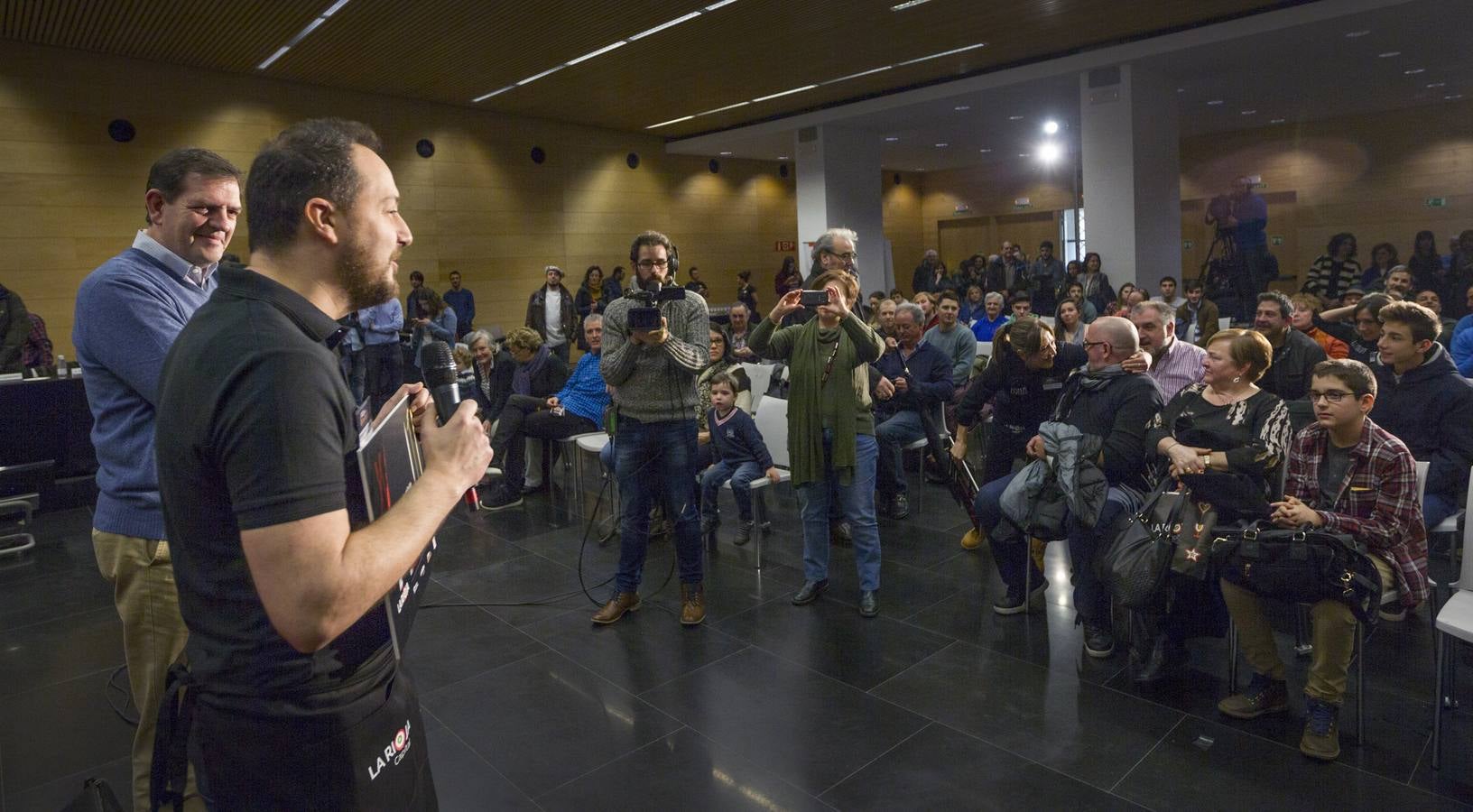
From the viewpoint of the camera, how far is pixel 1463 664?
3014 millimetres

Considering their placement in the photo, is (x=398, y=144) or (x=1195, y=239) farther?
(x=1195, y=239)

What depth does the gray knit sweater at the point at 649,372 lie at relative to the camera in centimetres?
337

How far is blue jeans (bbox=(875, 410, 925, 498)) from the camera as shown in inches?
199

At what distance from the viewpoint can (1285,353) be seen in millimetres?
4453

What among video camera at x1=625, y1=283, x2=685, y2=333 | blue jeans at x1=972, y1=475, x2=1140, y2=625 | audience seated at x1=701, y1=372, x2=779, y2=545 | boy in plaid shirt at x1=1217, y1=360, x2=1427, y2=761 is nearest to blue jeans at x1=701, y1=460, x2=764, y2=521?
audience seated at x1=701, y1=372, x2=779, y2=545

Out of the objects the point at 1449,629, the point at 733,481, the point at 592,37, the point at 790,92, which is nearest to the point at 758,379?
the point at 733,481

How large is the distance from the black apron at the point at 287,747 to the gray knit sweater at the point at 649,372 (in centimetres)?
232

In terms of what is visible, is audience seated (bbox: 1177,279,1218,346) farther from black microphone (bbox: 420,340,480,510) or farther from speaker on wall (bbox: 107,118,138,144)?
speaker on wall (bbox: 107,118,138,144)

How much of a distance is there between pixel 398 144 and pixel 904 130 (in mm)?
7793

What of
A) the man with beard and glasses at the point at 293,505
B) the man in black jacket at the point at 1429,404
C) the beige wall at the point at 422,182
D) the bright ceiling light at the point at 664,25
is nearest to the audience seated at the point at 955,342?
the man in black jacket at the point at 1429,404

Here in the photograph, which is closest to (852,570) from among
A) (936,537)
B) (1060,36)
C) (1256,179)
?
(936,537)

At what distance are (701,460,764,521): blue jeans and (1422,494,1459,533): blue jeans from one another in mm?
2800

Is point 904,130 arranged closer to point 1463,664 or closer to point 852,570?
point 852,570

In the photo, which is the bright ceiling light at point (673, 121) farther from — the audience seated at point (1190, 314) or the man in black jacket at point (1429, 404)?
the man in black jacket at point (1429, 404)
